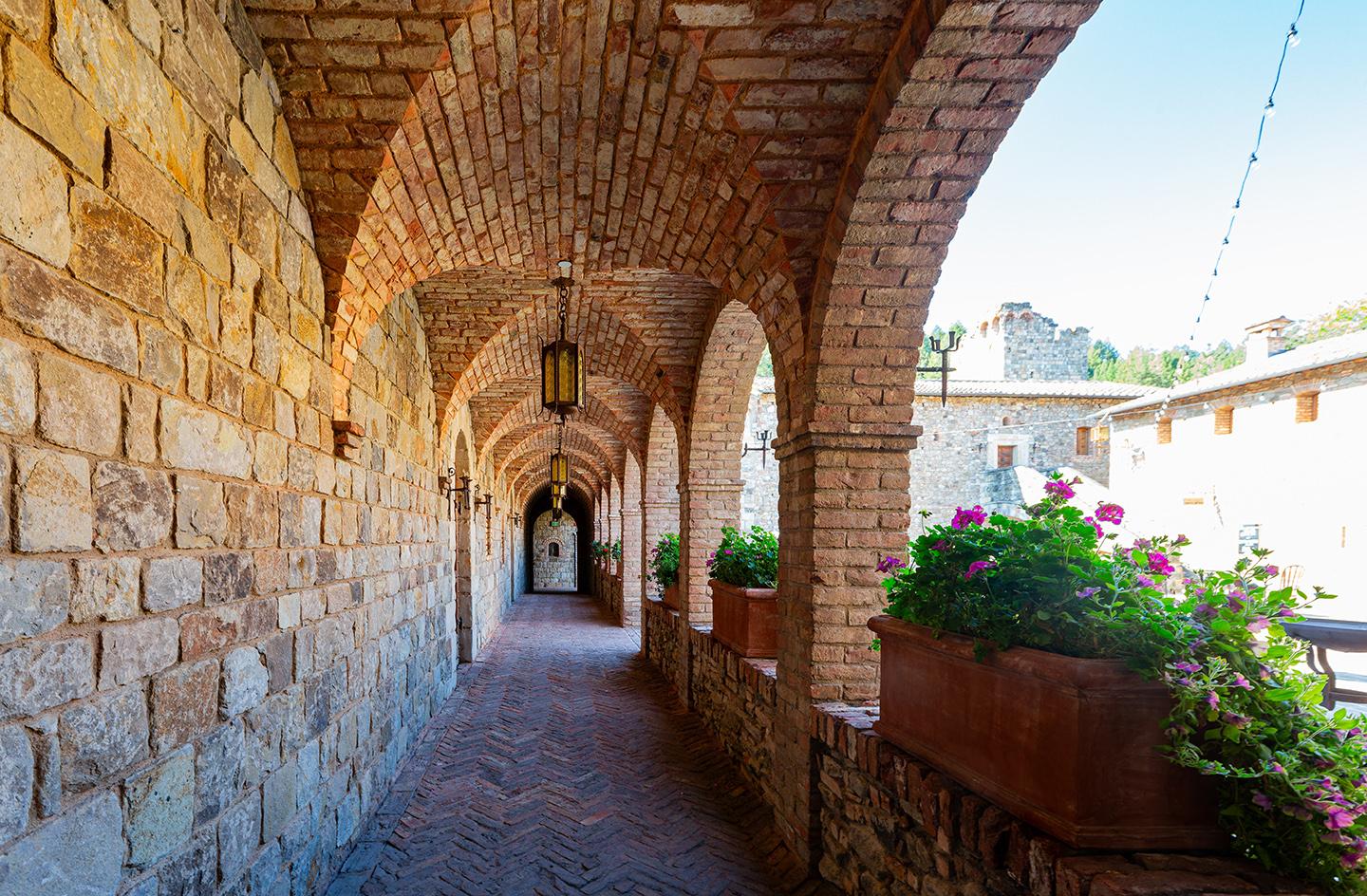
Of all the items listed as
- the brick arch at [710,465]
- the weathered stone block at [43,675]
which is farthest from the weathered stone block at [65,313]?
the brick arch at [710,465]

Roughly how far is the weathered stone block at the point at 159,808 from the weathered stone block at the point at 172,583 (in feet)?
1.43

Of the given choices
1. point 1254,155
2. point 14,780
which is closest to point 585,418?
point 1254,155

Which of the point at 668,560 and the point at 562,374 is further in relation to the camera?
the point at 668,560

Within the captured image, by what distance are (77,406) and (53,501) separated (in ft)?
0.75

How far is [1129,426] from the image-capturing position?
51.4 ft

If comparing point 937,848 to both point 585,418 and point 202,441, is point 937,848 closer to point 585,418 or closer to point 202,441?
point 202,441

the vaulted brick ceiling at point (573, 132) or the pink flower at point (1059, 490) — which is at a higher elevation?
the vaulted brick ceiling at point (573, 132)

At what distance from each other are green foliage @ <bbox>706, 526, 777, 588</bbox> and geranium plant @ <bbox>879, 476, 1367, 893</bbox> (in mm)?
2951

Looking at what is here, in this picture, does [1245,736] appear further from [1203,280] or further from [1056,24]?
[1203,280]

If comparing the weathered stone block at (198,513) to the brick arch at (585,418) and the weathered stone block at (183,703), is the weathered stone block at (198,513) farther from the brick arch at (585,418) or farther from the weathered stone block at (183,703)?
the brick arch at (585,418)

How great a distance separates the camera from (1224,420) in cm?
1295

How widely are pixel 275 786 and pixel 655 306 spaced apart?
4764 mm

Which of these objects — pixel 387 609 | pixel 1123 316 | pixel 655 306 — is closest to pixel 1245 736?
pixel 387 609

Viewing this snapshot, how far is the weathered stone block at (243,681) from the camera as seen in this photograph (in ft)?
7.86
